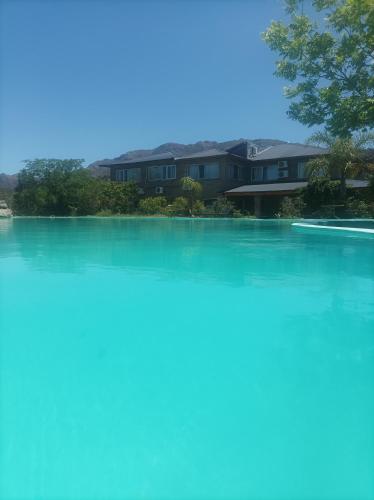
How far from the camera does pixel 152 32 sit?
1716 cm

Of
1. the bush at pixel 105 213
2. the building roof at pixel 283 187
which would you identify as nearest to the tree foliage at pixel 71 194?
the bush at pixel 105 213

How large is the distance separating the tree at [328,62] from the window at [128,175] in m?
22.8

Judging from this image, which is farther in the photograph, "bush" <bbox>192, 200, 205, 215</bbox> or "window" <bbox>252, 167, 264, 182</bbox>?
"window" <bbox>252, 167, 264, 182</bbox>

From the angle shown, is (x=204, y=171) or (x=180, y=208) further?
(x=204, y=171)

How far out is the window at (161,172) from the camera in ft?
110

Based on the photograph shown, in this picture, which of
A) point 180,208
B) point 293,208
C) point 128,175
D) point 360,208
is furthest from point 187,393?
point 128,175

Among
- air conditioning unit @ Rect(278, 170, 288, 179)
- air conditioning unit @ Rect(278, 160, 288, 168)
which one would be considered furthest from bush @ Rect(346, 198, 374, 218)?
air conditioning unit @ Rect(278, 160, 288, 168)

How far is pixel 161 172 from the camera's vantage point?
34094mm

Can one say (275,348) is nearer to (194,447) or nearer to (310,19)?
(194,447)

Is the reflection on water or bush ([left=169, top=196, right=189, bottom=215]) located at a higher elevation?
bush ([left=169, top=196, right=189, bottom=215])

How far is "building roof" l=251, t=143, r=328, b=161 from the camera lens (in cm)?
2856

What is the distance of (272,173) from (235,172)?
310 cm

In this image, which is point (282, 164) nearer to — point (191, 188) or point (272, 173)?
point (272, 173)

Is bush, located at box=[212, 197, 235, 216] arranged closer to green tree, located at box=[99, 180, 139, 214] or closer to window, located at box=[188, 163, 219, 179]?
window, located at box=[188, 163, 219, 179]
